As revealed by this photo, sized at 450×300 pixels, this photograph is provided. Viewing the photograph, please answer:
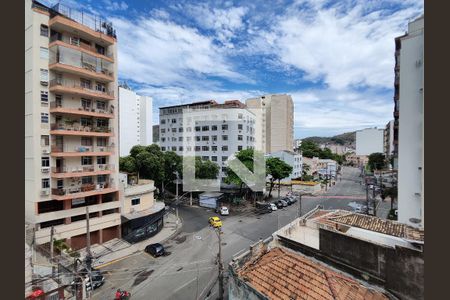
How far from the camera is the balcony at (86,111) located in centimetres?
1614

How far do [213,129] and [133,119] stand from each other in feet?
80.2

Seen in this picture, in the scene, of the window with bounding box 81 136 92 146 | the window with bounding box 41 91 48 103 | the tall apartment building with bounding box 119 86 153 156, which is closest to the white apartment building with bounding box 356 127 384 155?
the tall apartment building with bounding box 119 86 153 156

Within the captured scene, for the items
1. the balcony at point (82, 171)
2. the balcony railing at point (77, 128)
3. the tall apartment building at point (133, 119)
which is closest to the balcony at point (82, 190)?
the balcony at point (82, 171)

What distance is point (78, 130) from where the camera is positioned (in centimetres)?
1741

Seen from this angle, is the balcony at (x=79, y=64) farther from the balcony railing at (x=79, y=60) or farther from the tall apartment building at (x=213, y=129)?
the tall apartment building at (x=213, y=129)

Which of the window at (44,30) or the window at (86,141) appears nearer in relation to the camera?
the window at (44,30)

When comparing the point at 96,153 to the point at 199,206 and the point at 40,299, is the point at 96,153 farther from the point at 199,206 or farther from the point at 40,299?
the point at 199,206

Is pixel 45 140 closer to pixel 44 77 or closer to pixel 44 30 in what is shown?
pixel 44 77

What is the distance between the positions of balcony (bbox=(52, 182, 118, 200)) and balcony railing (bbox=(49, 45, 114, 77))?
29.3 feet

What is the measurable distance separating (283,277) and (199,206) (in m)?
24.4

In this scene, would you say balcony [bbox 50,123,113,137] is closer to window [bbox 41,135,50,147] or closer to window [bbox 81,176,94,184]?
window [bbox 41,135,50,147]

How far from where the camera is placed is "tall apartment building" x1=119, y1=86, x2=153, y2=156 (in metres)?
51.3

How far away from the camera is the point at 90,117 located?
735 inches

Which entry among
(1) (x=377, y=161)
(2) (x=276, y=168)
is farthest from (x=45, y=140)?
(1) (x=377, y=161)
